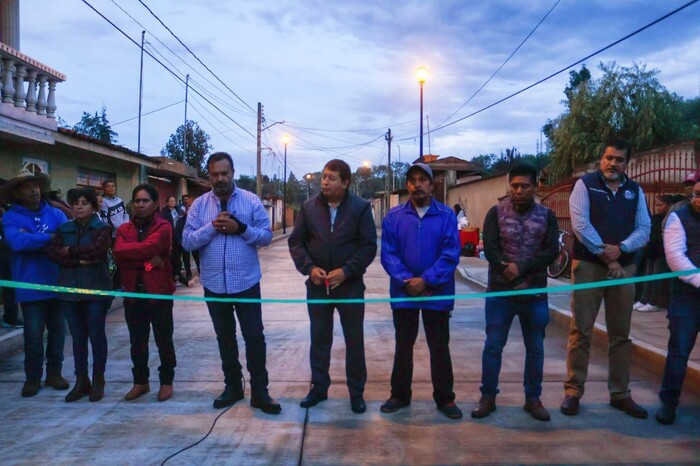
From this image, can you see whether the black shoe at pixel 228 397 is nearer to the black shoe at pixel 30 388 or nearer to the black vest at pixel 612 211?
the black shoe at pixel 30 388

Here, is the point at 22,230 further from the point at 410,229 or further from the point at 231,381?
the point at 410,229

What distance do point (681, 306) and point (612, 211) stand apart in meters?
0.81

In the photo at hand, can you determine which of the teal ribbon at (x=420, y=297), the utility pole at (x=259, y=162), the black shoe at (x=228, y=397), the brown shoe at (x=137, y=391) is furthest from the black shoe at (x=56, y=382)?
the utility pole at (x=259, y=162)

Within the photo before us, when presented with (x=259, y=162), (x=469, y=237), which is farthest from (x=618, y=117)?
(x=259, y=162)

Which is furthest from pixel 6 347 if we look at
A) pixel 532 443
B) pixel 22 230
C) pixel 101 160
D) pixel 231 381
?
pixel 101 160

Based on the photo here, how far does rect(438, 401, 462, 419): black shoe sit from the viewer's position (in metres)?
4.18

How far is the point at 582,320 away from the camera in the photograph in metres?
4.40

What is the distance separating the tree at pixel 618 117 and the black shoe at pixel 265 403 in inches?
883

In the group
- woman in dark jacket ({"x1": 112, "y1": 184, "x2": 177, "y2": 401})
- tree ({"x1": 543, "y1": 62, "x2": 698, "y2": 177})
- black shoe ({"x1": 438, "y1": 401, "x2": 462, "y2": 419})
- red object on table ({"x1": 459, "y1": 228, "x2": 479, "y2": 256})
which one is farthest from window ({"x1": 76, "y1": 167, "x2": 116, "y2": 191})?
tree ({"x1": 543, "y1": 62, "x2": 698, "y2": 177})

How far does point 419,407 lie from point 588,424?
1.19m

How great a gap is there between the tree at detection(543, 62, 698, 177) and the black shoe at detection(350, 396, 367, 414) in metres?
22.1

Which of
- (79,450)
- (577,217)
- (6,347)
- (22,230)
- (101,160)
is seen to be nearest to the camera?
(79,450)

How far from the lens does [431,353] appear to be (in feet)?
14.3

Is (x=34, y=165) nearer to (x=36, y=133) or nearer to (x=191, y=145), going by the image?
(x=36, y=133)
